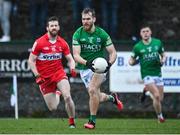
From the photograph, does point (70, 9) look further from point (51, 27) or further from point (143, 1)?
point (51, 27)

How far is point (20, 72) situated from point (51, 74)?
588 centimetres

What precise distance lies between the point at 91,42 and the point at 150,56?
4068mm

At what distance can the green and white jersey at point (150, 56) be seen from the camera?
2012cm

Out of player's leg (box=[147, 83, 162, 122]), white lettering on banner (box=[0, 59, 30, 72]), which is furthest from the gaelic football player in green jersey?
white lettering on banner (box=[0, 59, 30, 72])

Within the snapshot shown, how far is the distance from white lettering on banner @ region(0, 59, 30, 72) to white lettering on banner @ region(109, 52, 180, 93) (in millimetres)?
2475

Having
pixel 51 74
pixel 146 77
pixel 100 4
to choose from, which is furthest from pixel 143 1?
pixel 51 74

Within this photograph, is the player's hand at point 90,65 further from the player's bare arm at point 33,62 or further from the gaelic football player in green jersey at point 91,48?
the player's bare arm at point 33,62

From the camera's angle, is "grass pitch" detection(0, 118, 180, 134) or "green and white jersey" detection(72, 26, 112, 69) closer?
"grass pitch" detection(0, 118, 180, 134)

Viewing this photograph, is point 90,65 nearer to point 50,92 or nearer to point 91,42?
point 91,42

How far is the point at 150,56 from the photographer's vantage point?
20.2 m

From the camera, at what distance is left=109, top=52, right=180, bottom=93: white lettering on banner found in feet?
74.3

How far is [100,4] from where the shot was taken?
2305cm

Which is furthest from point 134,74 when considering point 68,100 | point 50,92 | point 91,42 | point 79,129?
point 79,129

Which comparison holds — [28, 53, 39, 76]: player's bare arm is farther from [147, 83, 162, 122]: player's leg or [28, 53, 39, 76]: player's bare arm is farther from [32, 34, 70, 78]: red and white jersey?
[147, 83, 162, 122]: player's leg
